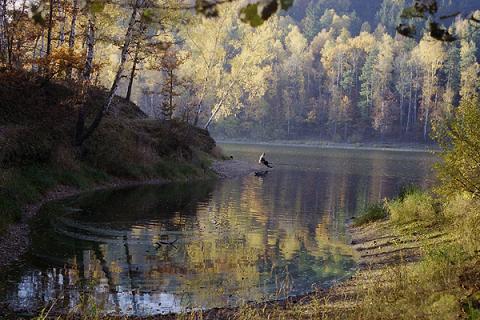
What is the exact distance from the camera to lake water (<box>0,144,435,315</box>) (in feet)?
34.3

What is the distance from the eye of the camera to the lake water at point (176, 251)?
10445 millimetres

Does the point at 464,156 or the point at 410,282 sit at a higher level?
the point at 464,156

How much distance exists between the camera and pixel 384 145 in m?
103

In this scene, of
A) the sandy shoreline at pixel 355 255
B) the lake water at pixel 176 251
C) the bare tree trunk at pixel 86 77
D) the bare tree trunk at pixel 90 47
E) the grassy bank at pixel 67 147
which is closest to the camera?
the sandy shoreline at pixel 355 255

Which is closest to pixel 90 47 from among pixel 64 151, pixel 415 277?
pixel 64 151

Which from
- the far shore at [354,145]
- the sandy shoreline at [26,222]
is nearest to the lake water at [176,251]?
the sandy shoreline at [26,222]

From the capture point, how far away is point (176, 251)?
47.4 feet

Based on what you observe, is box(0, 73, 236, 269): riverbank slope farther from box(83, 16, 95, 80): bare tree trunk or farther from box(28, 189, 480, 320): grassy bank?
box(28, 189, 480, 320): grassy bank

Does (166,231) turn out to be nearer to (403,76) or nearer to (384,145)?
(384,145)

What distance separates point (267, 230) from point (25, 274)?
8.83 metres

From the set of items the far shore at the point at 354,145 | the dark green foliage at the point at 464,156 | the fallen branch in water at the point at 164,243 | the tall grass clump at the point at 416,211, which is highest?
the dark green foliage at the point at 464,156

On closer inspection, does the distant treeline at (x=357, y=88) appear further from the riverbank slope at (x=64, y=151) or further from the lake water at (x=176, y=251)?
the lake water at (x=176, y=251)

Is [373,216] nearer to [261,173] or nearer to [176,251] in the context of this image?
[176,251]

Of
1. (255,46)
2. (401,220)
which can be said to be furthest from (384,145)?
(401,220)
